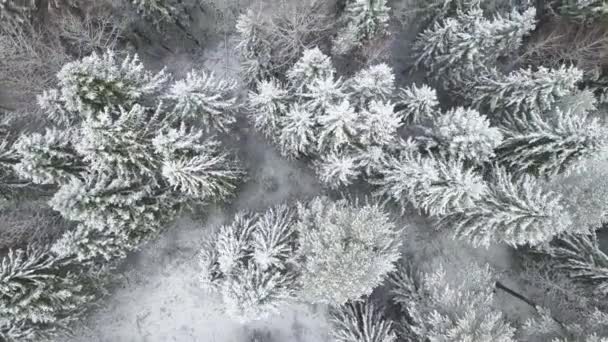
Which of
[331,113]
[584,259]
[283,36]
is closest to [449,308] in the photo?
[584,259]

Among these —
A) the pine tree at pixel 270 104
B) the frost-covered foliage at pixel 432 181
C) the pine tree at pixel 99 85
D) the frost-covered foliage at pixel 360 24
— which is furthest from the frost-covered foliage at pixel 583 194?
the pine tree at pixel 99 85

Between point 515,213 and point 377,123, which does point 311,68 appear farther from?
point 515,213

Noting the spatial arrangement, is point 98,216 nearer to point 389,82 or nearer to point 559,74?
point 389,82

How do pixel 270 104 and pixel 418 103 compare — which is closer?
pixel 270 104

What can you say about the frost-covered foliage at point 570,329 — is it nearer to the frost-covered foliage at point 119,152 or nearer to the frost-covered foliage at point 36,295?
the frost-covered foliage at point 119,152

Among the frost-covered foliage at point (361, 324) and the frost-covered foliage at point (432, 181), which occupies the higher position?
the frost-covered foliage at point (432, 181)

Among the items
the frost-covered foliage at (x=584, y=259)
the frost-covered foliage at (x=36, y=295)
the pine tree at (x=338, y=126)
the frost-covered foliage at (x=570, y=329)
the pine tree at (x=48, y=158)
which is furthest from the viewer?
the frost-covered foliage at (x=584, y=259)
